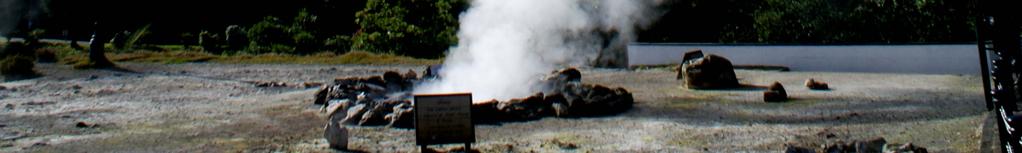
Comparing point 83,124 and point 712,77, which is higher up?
point 712,77

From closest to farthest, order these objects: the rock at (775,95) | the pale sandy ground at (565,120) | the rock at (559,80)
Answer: the pale sandy ground at (565,120) < the rock at (559,80) < the rock at (775,95)

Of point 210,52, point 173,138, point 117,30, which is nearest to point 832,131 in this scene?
point 173,138

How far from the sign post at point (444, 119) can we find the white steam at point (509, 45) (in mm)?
6346

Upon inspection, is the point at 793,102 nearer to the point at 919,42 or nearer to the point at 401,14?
the point at 919,42

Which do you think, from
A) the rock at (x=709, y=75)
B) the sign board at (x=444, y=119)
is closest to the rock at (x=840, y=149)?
the sign board at (x=444, y=119)

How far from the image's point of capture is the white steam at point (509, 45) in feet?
56.7

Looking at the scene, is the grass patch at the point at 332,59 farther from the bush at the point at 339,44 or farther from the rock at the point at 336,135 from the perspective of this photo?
the rock at the point at 336,135

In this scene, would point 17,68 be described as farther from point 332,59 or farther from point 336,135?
point 336,135

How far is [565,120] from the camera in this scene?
1400cm

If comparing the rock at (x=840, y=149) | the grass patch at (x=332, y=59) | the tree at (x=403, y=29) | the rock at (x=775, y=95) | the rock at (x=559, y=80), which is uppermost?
the tree at (x=403, y=29)

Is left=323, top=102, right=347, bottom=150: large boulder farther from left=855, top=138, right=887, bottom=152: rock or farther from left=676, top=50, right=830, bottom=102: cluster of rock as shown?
left=676, top=50, right=830, bottom=102: cluster of rock

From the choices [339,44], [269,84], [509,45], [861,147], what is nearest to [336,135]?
[861,147]

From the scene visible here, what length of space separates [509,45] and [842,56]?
1106 cm

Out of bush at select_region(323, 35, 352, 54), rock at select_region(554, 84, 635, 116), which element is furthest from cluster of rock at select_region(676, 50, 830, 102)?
bush at select_region(323, 35, 352, 54)
